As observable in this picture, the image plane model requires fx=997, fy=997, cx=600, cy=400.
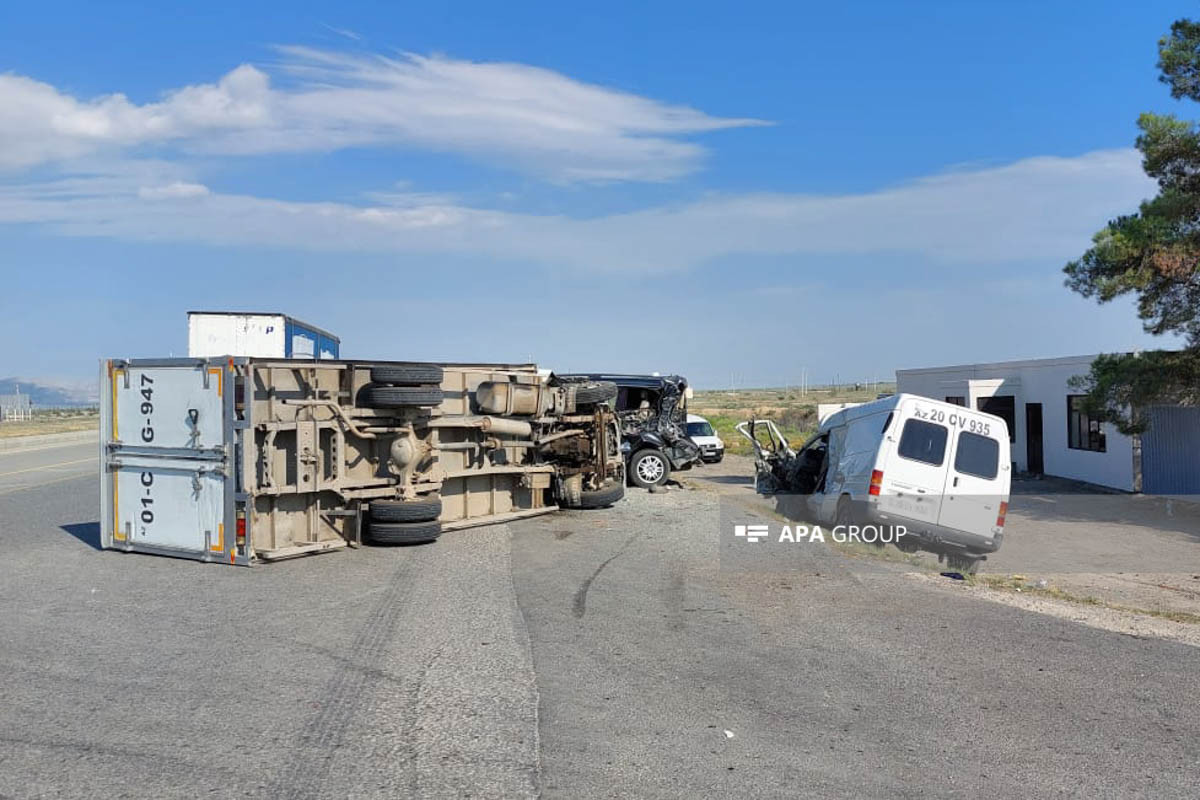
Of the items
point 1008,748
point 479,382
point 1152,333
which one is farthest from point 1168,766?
point 1152,333

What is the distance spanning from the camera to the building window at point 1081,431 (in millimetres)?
26000

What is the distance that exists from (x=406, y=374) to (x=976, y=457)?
7140 mm

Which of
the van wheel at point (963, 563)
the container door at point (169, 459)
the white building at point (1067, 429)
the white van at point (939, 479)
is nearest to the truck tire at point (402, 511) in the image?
the container door at point (169, 459)

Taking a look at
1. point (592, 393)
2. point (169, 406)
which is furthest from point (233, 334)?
point (169, 406)

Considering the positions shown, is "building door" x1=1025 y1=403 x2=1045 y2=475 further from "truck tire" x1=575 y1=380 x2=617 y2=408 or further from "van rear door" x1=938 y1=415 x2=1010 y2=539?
"van rear door" x1=938 y1=415 x2=1010 y2=539

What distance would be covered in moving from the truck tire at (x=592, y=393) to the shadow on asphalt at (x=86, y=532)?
7.17 m

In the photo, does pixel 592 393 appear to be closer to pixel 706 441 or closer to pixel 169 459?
pixel 169 459

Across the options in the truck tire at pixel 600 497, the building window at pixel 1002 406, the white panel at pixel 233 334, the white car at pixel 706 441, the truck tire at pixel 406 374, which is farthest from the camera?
the white car at pixel 706 441

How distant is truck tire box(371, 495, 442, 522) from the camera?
11.7 metres

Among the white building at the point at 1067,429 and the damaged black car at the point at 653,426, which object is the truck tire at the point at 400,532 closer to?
the damaged black car at the point at 653,426

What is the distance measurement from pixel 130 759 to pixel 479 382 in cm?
906

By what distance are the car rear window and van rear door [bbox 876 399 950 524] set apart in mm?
196

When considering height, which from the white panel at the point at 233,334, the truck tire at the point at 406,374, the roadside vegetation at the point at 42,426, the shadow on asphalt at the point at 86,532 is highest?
the white panel at the point at 233,334

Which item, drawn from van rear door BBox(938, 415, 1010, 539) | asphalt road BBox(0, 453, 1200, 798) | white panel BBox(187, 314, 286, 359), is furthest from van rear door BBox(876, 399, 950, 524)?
white panel BBox(187, 314, 286, 359)
